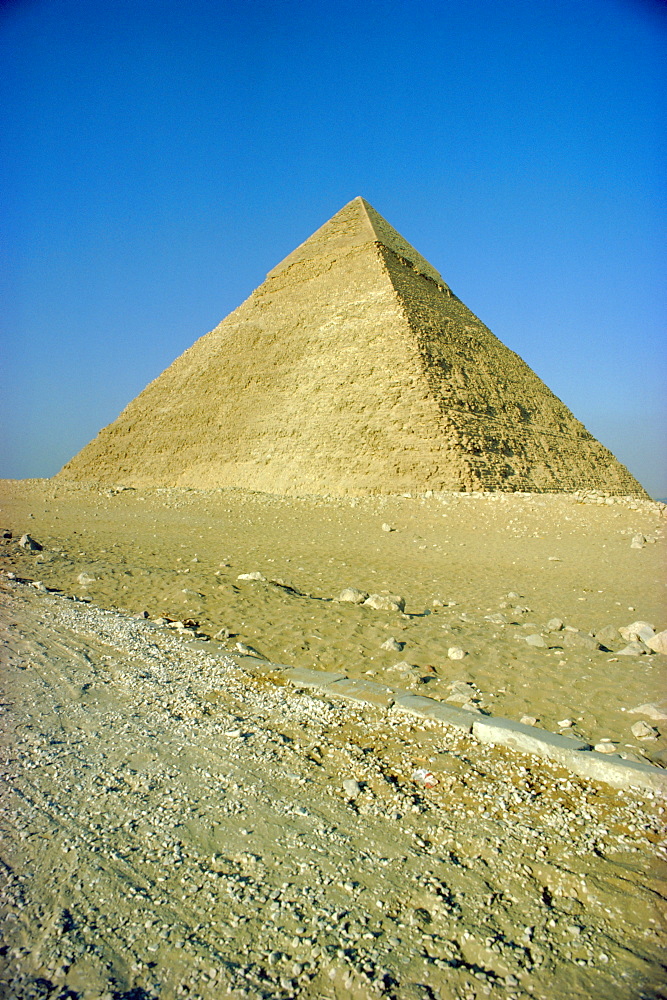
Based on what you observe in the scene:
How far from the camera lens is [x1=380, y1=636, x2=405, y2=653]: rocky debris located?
15.6 ft

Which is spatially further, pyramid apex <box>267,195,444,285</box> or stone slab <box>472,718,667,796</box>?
pyramid apex <box>267,195,444,285</box>

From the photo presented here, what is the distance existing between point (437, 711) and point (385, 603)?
2624mm

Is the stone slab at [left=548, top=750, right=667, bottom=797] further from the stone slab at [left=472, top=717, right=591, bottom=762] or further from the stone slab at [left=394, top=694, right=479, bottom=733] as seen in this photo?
the stone slab at [left=394, top=694, right=479, bottom=733]

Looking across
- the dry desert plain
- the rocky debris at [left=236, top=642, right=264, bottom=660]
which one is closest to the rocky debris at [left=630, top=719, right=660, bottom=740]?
the dry desert plain

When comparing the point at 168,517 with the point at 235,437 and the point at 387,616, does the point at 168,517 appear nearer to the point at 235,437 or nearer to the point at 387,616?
the point at 387,616

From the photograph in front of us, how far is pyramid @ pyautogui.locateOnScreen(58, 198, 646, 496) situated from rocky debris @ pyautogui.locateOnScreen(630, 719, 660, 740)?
54.3 ft

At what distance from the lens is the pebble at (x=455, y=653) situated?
4578 millimetres

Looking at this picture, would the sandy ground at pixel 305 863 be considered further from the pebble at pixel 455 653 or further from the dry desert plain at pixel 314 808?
the pebble at pixel 455 653

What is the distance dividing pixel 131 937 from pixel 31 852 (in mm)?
625

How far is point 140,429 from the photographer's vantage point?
3550 cm

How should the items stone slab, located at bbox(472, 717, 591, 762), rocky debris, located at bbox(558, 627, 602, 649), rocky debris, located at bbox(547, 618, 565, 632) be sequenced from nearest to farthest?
stone slab, located at bbox(472, 717, 591, 762) < rocky debris, located at bbox(558, 627, 602, 649) < rocky debris, located at bbox(547, 618, 565, 632)

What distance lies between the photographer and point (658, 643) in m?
4.80

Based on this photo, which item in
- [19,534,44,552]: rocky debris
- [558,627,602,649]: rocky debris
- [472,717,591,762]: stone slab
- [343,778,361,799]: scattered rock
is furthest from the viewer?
[19,534,44,552]: rocky debris

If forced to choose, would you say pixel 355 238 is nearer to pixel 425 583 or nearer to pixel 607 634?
pixel 425 583
